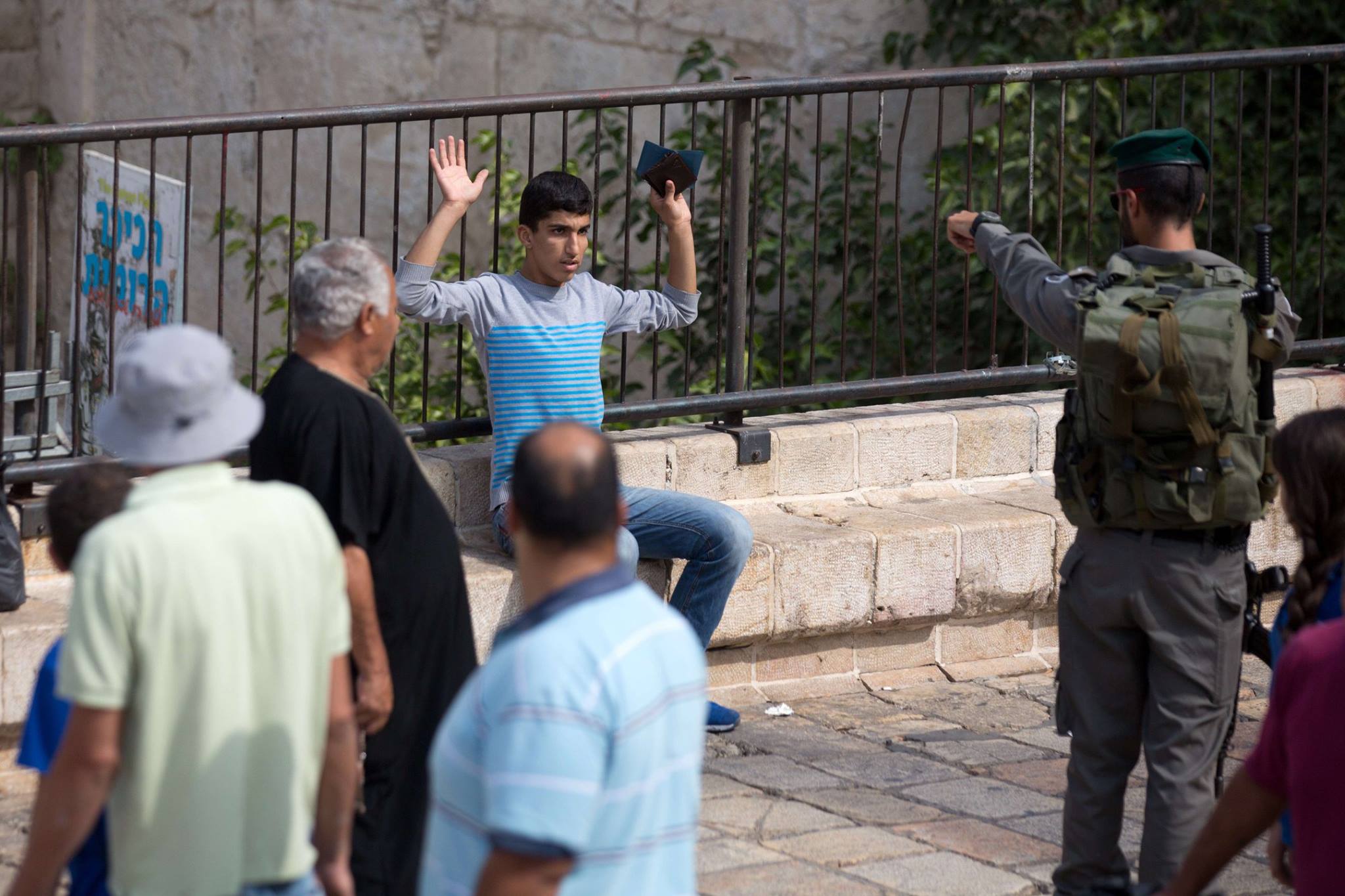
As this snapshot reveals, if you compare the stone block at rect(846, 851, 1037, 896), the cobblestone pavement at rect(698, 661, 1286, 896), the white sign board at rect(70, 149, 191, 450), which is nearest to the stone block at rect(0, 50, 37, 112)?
the white sign board at rect(70, 149, 191, 450)

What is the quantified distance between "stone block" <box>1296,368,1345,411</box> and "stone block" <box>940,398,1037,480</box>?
1106 millimetres

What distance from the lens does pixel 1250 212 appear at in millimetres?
8438

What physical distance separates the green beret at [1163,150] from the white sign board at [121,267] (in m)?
2.67

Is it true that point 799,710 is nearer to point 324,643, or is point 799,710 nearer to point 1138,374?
point 1138,374

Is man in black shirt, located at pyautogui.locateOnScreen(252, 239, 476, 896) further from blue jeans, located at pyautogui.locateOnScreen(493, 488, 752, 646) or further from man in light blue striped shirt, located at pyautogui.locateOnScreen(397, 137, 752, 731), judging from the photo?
blue jeans, located at pyautogui.locateOnScreen(493, 488, 752, 646)

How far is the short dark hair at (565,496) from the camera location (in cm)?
235

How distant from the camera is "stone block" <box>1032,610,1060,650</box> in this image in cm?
640

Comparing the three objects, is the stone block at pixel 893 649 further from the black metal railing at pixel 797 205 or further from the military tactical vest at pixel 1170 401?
the military tactical vest at pixel 1170 401

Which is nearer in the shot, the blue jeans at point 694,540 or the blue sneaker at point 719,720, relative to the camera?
the blue jeans at point 694,540

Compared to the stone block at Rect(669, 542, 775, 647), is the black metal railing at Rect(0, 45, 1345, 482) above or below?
above

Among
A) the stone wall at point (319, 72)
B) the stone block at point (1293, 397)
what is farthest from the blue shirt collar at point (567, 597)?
the stone wall at point (319, 72)

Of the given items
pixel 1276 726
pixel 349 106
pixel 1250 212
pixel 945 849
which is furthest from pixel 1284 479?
pixel 1250 212

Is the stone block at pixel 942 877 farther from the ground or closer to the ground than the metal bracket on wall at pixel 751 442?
closer to the ground

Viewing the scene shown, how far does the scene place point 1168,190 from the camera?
397 cm
